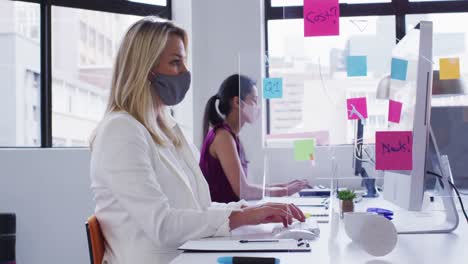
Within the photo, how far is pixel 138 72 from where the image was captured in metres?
1.59

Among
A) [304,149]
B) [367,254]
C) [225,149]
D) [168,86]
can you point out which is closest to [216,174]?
[225,149]

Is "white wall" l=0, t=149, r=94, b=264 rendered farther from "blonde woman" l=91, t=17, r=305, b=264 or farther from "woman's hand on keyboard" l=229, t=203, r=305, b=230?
"woman's hand on keyboard" l=229, t=203, r=305, b=230

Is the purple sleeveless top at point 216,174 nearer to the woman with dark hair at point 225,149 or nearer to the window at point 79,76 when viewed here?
the woman with dark hair at point 225,149

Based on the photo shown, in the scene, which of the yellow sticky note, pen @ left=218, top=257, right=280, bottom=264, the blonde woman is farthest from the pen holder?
pen @ left=218, top=257, right=280, bottom=264

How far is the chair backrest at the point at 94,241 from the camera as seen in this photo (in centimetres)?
140

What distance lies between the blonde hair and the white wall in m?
1.80

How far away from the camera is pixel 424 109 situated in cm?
134

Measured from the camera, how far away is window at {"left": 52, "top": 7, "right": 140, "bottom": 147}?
3.54 metres

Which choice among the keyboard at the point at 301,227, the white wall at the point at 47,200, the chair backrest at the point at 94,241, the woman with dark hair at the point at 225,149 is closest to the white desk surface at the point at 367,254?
the keyboard at the point at 301,227

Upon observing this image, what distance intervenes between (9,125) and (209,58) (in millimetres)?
1435

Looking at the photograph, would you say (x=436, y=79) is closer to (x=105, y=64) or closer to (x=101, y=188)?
(x=101, y=188)

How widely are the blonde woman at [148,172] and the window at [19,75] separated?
2012mm

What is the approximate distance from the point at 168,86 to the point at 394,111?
0.72 metres

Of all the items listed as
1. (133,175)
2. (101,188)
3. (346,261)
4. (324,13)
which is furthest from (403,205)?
(101,188)
